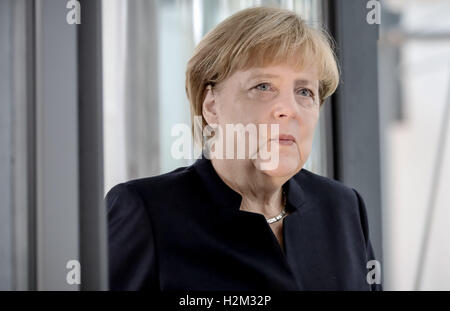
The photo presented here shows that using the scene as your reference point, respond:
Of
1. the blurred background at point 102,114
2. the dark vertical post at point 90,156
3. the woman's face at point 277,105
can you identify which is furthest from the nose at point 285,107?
the dark vertical post at point 90,156

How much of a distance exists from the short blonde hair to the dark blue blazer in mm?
124

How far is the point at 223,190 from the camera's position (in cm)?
75

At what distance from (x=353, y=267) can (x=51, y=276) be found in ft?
1.43

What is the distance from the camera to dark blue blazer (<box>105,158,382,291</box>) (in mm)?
695

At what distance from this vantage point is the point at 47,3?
27.1 inches

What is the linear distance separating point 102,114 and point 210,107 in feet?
0.51

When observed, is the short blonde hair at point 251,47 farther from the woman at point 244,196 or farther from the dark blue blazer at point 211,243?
the dark blue blazer at point 211,243

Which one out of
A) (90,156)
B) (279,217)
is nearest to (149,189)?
(90,156)

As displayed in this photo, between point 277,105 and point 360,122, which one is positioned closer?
point 277,105

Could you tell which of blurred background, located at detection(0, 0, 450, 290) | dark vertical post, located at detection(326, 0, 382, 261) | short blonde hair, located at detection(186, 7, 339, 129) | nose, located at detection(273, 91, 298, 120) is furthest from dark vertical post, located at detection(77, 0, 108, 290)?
dark vertical post, located at detection(326, 0, 382, 261)

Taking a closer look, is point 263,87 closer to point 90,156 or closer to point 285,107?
point 285,107

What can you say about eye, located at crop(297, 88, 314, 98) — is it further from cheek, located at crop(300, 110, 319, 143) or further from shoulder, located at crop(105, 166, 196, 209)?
shoulder, located at crop(105, 166, 196, 209)

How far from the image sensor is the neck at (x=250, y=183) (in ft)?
2.47
